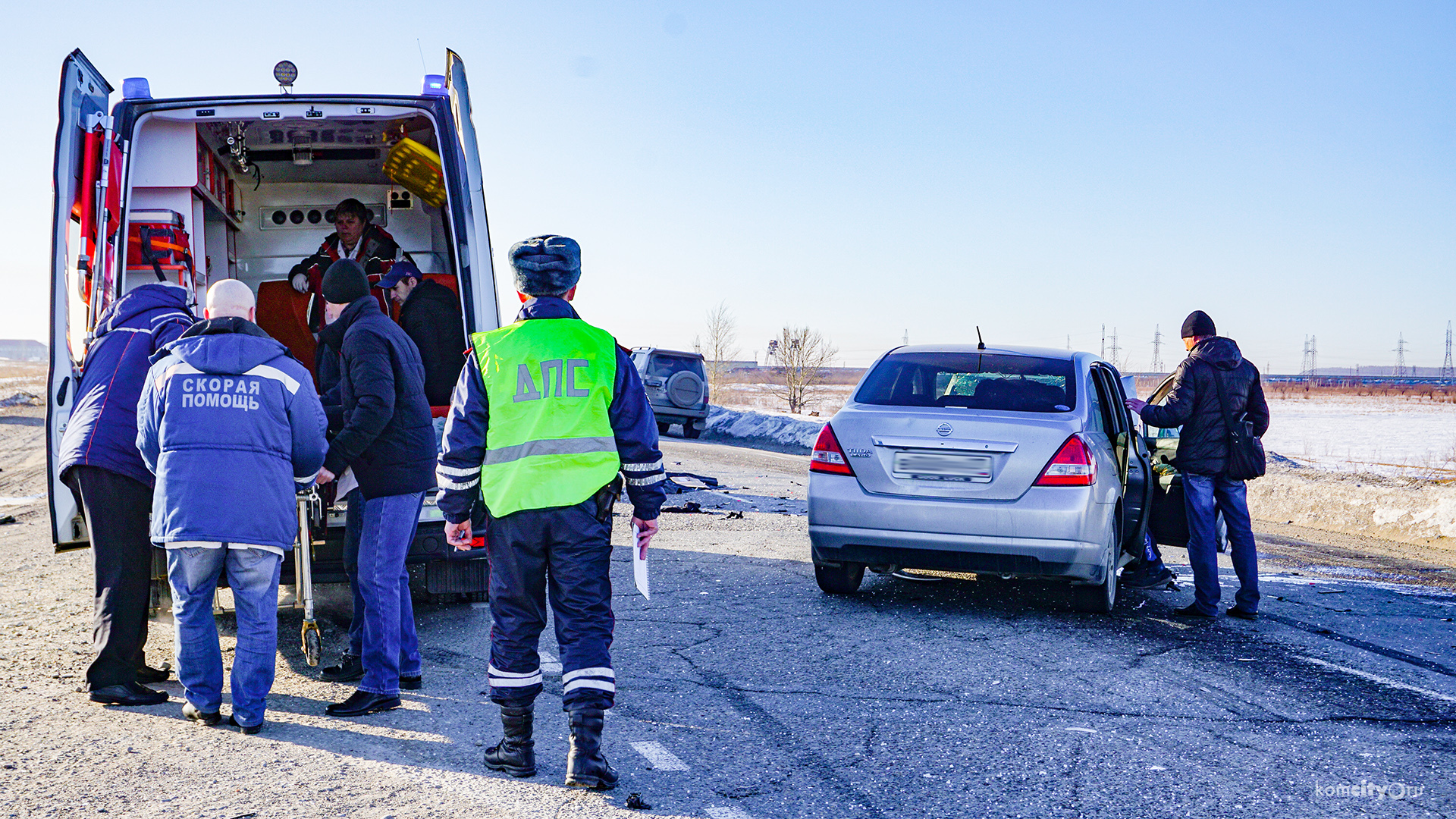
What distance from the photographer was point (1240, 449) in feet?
20.9

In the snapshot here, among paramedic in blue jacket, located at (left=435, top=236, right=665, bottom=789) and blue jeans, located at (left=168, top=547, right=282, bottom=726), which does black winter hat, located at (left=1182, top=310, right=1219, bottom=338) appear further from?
blue jeans, located at (left=168, top=547, right=282, bottom=726)

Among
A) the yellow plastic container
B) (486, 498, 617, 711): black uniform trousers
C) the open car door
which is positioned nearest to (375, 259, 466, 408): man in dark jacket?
the yellow plastic container

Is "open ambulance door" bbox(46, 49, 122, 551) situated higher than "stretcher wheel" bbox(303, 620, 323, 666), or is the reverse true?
"open ambulance door" bbox(46, 49, 122, 551)

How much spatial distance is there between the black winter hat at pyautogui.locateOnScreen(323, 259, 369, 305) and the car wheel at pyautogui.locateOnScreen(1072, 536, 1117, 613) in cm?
421

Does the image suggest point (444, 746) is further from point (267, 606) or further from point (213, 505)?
point (213, 505)

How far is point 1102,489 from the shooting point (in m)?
5.80

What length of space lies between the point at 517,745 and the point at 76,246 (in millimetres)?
3613

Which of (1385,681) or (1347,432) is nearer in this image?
(1385,681)

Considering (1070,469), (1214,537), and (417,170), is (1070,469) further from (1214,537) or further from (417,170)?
(417,170)

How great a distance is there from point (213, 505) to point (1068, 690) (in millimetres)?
3634

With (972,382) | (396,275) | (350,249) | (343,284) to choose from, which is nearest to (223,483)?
(343,284)

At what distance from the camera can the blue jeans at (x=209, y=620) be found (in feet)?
13.3

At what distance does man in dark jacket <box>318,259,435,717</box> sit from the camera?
438cm

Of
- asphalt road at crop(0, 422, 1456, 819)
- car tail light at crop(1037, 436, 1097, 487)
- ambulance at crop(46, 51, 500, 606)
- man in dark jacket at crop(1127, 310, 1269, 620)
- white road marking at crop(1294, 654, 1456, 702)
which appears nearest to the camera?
asphalt road at crop(0, 422, 1456, 819)
